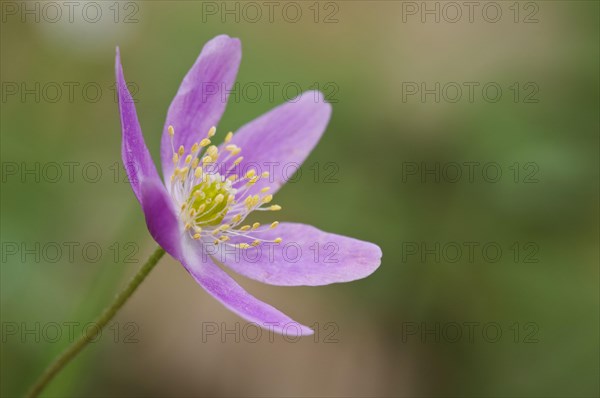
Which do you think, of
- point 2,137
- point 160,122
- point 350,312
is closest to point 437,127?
point 350,312

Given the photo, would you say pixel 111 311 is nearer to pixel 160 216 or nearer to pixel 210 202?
pixel 160 216

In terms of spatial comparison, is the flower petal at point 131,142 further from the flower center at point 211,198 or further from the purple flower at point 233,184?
the flower center at point 211,198

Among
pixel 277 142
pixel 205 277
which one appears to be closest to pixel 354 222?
pixel 277 142

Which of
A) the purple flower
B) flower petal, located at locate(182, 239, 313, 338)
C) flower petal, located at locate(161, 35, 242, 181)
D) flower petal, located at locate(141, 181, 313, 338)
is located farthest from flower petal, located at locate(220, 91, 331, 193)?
flower petal, located at locate(141, 181, 313, 338)

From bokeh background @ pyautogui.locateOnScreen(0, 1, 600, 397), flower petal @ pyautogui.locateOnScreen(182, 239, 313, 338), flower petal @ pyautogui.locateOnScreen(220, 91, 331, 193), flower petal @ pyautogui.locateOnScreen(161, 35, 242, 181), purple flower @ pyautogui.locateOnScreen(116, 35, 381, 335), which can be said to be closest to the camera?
flower petal @ pyautogui.locateOnScreen(182, 239, 313, 338)

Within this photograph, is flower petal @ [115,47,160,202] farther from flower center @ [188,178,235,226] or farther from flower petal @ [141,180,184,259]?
flower center @ [188,178,235,226]
